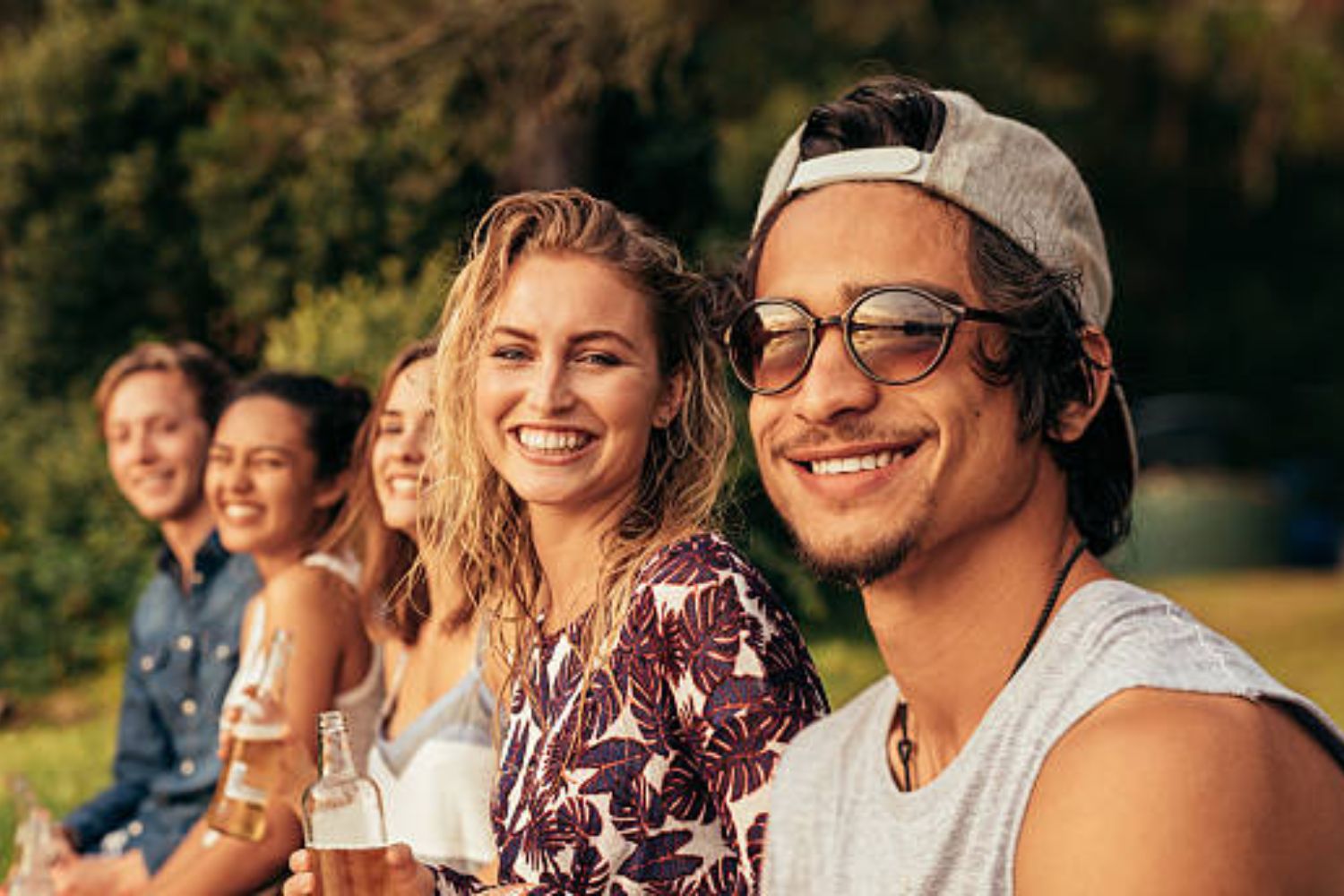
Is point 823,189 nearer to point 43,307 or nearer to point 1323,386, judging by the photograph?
point 43,307

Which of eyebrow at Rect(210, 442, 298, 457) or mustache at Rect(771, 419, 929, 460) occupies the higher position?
mustache at Rect(771, 419, 929, 460)

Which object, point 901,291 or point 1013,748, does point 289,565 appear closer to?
point 901,291

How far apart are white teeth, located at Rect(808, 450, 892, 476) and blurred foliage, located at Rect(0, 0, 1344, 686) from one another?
6.78 m

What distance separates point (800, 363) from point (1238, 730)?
77cm

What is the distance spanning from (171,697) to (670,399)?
8.25ft

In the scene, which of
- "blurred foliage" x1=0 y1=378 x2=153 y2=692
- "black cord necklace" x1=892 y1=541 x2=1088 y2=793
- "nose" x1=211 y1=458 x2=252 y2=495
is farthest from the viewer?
"blurred foliage" x1=0 y1=378 x2=153 y2=692

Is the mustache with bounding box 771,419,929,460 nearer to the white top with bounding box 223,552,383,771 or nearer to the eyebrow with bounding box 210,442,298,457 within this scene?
the white top with bounding box 223,552,383,771

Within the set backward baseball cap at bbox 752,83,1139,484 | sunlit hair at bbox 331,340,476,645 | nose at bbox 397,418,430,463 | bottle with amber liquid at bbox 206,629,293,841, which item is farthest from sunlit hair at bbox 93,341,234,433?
backward baseball cap at bbox 752,83,1139,484

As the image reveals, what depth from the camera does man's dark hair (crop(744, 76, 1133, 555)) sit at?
221 cm

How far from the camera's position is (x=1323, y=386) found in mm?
28406

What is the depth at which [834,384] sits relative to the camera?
2217 millimetres

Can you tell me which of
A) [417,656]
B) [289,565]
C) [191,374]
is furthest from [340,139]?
[417,656]

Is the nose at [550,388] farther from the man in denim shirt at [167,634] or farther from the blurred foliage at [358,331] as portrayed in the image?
the blurred foliage at [358,331]

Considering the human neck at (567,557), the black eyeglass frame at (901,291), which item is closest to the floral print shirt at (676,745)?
the human neck at (567,557)
